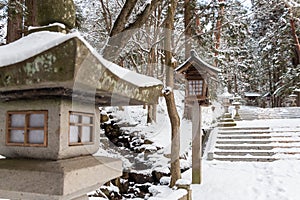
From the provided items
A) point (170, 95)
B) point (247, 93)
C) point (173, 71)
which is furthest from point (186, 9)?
point (247, 93)

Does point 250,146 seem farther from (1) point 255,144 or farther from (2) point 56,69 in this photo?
(2) point 56,69

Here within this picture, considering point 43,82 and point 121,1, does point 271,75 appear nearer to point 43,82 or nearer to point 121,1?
point 121,1

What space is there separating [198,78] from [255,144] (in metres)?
4.79

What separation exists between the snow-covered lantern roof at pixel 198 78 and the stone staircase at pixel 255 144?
340 cm

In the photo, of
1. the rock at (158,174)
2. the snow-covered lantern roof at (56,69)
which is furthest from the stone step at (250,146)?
the snow-covered lantern roof at (56,69)

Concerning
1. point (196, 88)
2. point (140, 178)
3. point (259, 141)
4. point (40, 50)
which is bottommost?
point (140, 178)

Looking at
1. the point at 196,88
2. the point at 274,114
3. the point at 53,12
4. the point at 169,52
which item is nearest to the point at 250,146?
the point at 196,88

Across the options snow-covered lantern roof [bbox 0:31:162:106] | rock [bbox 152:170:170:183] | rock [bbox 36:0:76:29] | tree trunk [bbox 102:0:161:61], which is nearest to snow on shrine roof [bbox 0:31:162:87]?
snow-covered lantern roof [bbox 0:31:162:106]

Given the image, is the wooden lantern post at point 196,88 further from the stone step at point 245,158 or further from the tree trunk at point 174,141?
the stone step at point 245,158

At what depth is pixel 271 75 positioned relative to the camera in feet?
88.9

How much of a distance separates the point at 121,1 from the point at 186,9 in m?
5.54

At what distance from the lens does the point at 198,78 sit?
6.43m

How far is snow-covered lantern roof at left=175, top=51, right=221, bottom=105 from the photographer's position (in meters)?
6.37

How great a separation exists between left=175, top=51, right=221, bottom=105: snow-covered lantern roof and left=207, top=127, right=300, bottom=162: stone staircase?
3404mm
